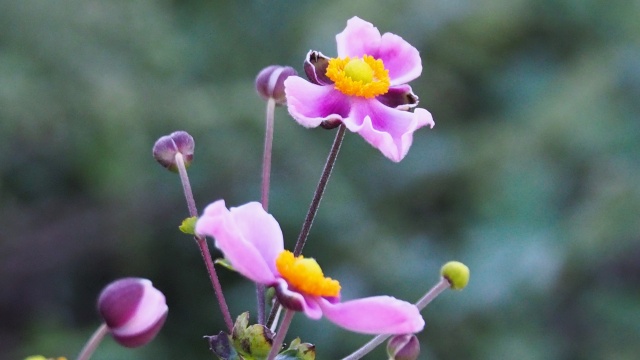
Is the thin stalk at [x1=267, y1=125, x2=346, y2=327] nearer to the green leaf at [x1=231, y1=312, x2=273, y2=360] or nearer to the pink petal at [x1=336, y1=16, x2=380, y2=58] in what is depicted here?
the green leaf at [x1=231, y1=312, x2=273, y2=360]

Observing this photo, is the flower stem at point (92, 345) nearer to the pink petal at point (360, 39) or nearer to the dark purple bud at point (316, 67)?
the dark purple bud at point (316, 67)

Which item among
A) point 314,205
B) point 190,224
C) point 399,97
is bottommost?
point 190,224

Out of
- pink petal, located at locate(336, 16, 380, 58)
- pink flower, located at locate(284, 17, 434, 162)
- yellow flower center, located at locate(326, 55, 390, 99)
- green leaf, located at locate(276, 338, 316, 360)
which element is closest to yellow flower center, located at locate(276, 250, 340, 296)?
green leaf, located at locate(276, 338, 316, 360)

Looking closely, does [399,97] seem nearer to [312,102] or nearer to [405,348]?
[312,102]

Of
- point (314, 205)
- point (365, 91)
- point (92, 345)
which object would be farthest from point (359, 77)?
point (92, 345)

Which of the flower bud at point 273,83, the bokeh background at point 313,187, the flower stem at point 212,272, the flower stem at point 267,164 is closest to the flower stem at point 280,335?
the flower stem at point 212,272

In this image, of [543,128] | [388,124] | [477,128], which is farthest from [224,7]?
[388,124]
